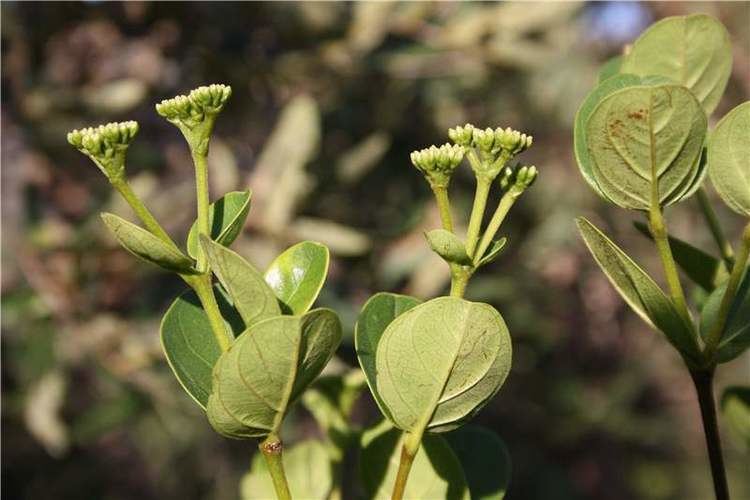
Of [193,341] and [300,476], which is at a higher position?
[193,341]

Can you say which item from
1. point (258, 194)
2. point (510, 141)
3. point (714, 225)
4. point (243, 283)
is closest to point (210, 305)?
point (243, 283)

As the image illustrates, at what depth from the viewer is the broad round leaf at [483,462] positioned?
487mm

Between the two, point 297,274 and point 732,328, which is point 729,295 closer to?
point 732,328

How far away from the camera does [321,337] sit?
1.21ft

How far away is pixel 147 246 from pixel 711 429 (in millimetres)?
227

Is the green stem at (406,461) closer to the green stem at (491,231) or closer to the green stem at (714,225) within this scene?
the green stem at (491,231)

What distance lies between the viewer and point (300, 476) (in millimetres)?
507

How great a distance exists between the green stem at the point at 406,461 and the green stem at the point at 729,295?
124 millimetres

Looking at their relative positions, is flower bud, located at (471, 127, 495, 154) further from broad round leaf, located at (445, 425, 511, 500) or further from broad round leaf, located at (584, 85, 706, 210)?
broad round leaf, located at (445, 425, 511, 500)

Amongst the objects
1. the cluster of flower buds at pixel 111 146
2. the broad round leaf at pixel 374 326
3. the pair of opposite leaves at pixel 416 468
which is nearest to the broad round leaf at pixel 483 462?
the pair of opposite leaves at pixel 416 468

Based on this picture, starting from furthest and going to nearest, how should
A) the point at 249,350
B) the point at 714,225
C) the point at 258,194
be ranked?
the point at 258,194 < the point at 714,225 < the point at 249,350

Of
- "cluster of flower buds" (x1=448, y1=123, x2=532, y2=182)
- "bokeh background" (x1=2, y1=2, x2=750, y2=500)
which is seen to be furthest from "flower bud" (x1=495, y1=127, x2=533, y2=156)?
"bokeh background" (x1=2, y1=2, x2=750, y2=500)

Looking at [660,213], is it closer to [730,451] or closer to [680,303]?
[680,303]

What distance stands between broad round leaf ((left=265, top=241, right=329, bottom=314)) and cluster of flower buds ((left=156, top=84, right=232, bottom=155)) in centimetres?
6
